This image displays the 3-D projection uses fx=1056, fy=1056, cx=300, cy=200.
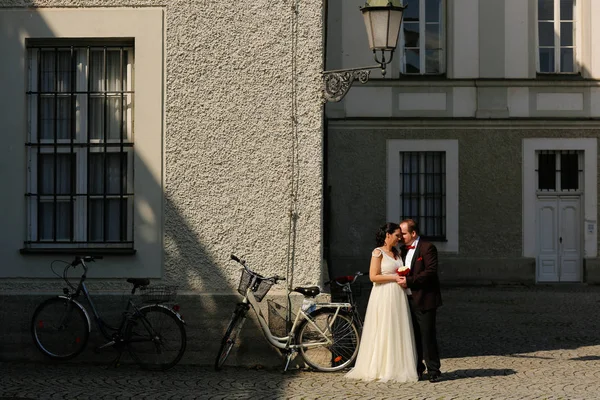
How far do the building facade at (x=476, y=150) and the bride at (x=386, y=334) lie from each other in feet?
44.2

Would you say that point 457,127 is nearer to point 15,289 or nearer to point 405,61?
point 405,61

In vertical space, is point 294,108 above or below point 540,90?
below

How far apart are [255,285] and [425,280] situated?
1.72 m

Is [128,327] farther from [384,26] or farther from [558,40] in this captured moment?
[558,40]

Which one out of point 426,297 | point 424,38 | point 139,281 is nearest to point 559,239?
point 424,38

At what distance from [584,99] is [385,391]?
16243 millimetres

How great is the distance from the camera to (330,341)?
10719 mm

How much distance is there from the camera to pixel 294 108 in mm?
11078

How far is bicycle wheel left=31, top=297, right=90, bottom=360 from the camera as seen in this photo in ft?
35.6

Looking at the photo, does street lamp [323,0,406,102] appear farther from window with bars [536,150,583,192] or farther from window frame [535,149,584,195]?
window with bars [536,150,583,192]

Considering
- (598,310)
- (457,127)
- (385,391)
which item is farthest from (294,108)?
(457,127)

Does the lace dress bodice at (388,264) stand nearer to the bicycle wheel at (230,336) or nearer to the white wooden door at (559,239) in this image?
the bicycle wheel at (230,336)

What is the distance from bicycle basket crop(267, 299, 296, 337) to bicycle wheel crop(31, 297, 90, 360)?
6.14 ft

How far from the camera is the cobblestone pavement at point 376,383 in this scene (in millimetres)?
9484
